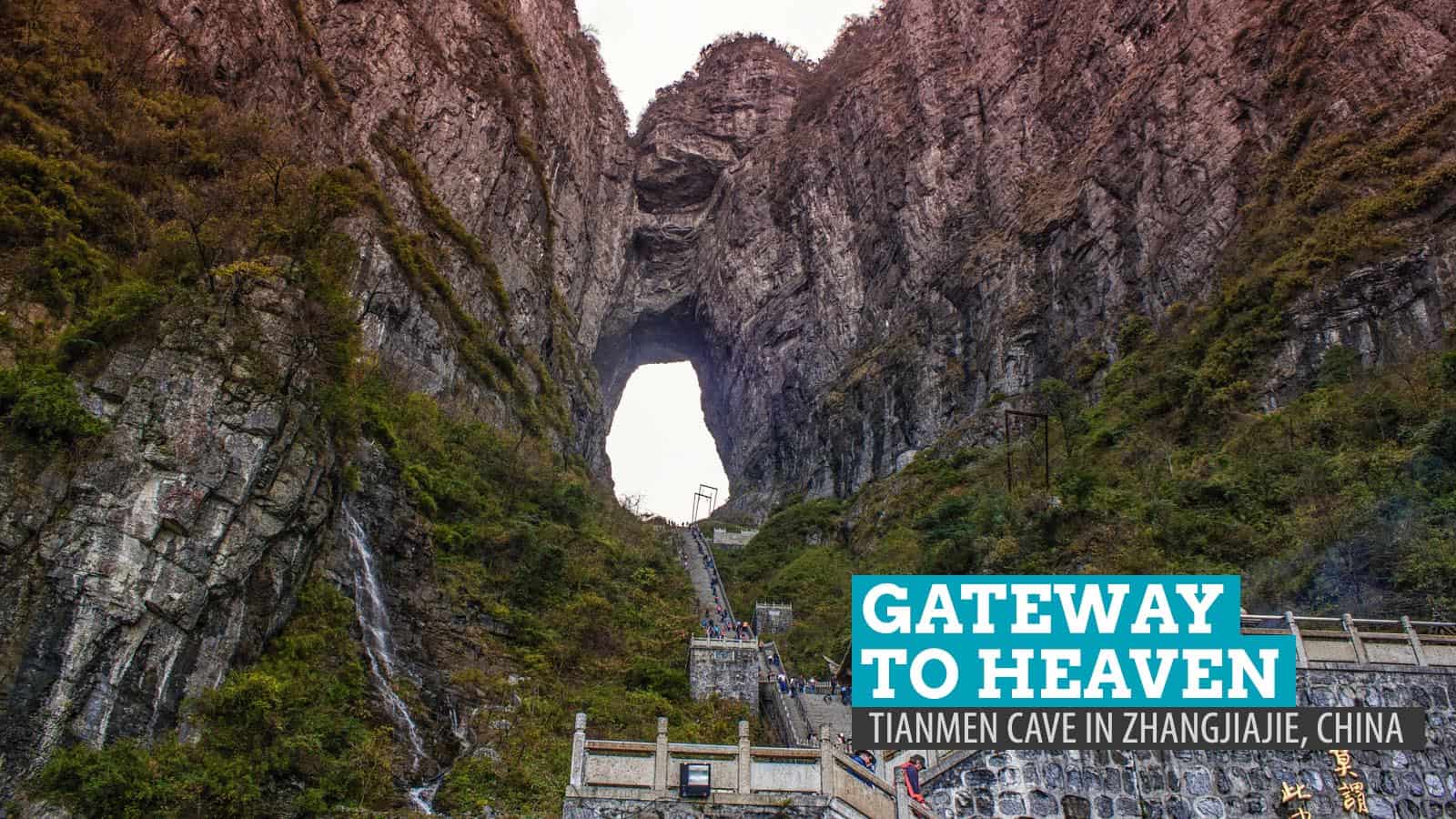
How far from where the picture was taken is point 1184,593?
1254 centimetres

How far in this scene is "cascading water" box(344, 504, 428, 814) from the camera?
1609cm

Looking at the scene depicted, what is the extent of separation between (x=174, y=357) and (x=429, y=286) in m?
18.4

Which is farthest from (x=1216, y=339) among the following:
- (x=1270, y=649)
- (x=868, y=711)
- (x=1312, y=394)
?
(x=868, y=711)

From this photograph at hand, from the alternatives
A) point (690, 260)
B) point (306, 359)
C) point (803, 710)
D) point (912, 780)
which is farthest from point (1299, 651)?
point (690, 260)

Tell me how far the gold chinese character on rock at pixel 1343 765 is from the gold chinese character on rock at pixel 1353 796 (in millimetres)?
102

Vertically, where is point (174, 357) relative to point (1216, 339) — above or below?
below

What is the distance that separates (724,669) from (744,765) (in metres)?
11.4

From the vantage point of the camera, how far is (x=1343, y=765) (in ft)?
45.5

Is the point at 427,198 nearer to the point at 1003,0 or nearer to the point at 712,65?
the point at 1003,0

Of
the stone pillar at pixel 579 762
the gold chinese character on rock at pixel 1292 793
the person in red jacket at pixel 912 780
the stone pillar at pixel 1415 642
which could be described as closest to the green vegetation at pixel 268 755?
the stone pillar at pixel 579 762

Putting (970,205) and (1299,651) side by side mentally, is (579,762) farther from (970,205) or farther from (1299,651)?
(970,205)

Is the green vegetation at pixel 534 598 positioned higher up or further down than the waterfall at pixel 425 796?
higher up

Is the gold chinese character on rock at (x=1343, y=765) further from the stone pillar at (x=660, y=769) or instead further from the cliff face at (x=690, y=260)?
the cliff face at (x=690, y=260)

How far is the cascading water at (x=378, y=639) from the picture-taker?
52.8 feet
